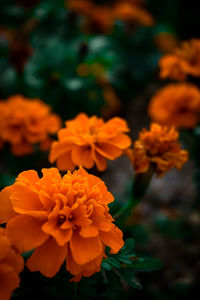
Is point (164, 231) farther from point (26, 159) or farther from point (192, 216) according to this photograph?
point (26, 159)

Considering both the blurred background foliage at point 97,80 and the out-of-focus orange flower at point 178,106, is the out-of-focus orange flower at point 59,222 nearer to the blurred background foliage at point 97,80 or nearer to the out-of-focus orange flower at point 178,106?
the blurred background foliage at point 97,80

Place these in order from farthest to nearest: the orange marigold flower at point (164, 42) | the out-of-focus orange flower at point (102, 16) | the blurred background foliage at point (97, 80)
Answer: the orange marigold flower at point (164, 42)
the out-of-focus orange flower at point (102, 16)
the blurred background foliage at point (97, 80)

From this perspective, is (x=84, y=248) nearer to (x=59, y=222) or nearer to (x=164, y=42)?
(x=59, y=222)

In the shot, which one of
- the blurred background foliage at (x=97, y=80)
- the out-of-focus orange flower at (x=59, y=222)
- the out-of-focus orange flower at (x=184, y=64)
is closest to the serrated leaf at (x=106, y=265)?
the out-of-focus orange flower at (x=59, y=222)

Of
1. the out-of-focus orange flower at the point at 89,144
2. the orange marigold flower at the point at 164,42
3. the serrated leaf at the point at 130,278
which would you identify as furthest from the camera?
the orange marigold flower at the point at 164,42

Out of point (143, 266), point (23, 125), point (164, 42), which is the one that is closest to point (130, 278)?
point (143, 266)

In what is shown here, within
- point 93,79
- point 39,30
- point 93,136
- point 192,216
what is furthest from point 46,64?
point 192,216
